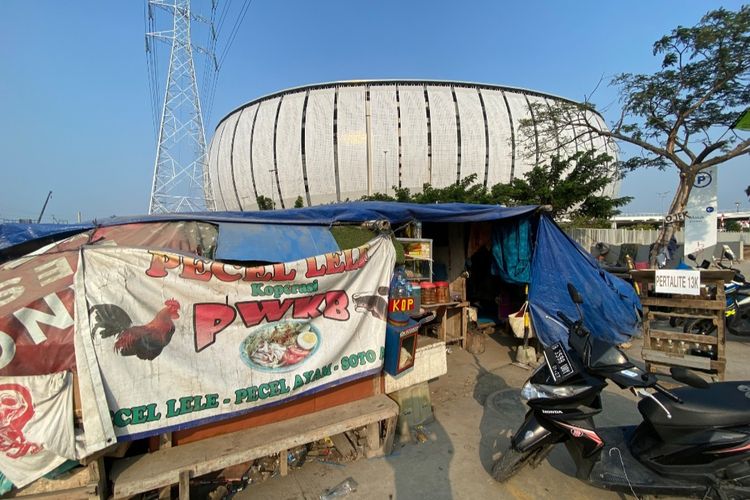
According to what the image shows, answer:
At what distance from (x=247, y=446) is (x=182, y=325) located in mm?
1069

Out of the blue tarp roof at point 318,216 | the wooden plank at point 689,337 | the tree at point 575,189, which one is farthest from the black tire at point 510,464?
the tree at point 575,189

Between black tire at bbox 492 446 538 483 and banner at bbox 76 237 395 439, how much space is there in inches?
53.1

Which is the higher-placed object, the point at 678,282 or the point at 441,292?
the point at 678,282

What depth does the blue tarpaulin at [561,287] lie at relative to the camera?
219 inches

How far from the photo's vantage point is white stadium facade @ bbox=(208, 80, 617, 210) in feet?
125

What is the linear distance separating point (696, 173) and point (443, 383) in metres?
10.1

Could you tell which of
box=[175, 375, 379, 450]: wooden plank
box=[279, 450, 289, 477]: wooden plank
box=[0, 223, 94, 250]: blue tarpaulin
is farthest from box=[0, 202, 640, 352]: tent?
box=[279, 450, 289, 477]: wooden plank

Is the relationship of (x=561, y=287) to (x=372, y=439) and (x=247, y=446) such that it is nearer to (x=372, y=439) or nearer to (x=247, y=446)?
(x=372, y=439)

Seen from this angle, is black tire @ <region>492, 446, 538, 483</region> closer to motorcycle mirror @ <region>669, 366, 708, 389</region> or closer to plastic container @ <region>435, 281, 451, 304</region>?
motorcycle mirror @ <region>669, 366, 708, 389</region>

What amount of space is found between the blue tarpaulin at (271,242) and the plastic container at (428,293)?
2.08 metres

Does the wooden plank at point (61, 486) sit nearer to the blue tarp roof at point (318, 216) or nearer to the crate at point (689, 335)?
the blue tarp roof at point (318, 216)

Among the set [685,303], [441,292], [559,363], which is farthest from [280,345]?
[685,303]

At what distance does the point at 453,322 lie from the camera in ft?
20.4

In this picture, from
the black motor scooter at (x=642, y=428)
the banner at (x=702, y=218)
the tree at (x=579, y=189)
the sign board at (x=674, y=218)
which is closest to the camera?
the black motor scooter at (x=642, y=428)
